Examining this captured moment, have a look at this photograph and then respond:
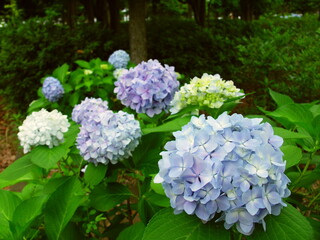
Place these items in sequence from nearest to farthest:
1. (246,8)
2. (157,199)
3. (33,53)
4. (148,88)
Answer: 1. (157,199)
2. (148,88)
3. (33,53)
4. (246,8)

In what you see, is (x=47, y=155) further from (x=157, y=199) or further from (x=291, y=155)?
(x=291, y=155)

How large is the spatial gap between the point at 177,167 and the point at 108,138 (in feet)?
2.50

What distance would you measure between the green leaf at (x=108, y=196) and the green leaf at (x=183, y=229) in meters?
0.76

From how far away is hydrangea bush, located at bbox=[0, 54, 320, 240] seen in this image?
Answer: 3.44 feet

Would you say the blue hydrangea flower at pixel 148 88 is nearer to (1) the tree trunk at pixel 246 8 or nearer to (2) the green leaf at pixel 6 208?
(2) the green leaf at pixel 6 208

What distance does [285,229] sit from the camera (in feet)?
3.55

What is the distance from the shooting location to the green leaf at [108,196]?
186 cm

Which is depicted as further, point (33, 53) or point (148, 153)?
point (33, 53)

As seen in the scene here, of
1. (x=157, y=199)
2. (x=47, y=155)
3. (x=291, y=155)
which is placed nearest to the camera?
(x=291, y=155)

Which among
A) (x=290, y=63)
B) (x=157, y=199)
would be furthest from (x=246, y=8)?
(x=157, y=199)

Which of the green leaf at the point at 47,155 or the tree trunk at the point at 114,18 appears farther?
the tree trunk at the point at 114,18

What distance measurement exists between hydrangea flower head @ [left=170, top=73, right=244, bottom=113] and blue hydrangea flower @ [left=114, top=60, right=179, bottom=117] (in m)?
0.19

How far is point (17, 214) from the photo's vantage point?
145 centimetres

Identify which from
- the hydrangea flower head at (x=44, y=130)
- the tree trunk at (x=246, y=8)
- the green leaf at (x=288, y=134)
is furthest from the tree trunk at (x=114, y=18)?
the green leaf at (x=288, y=134)
